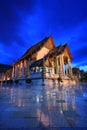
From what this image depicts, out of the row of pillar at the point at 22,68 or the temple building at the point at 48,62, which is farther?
the row of pillar at the point at 22,68

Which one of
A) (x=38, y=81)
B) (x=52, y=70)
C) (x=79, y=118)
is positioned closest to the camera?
(x=79, y=118)

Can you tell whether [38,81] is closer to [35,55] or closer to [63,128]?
[35,55]

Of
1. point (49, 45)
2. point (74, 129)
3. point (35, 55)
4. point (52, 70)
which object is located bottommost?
point (74, 129)

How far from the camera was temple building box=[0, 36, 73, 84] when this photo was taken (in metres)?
26.7

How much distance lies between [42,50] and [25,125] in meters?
28.1

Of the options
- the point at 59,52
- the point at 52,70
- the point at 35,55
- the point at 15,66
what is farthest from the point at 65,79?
the point at 15,66

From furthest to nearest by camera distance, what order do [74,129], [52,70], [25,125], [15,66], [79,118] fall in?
[15,66] → [52,70] → [79,118] → [25,125] → [74,129]

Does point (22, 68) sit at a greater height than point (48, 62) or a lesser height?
lesser

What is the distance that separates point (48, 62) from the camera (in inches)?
1096

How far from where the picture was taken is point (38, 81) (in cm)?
2544

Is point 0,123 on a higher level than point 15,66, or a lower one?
lower

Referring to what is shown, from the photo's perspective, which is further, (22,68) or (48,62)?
(22,68)

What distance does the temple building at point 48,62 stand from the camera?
1052 inches

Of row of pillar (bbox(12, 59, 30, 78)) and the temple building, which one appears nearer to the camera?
the temple building
